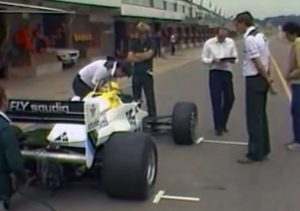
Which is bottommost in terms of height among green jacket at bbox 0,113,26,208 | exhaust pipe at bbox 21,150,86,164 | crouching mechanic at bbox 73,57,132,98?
exhaust pipe at bbox 21,150,86,164

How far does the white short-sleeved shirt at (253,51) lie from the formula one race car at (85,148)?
6.73ft

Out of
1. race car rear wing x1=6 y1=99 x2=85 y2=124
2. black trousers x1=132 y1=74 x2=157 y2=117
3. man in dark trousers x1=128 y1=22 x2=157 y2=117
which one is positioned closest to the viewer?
race car rear wing x1=6 y1=99 x2=85 y2=124

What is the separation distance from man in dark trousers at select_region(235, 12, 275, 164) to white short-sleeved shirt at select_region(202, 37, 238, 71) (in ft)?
5.73

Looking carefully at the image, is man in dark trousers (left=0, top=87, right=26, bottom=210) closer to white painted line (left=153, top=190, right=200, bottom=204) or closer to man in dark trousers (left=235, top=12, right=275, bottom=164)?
white painted line (left=153, top=190, right=200, bottom=204)

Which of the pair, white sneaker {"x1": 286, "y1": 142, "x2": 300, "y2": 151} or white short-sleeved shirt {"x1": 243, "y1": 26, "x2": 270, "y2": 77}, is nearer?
white short-sleeved shirt {"x1": 243, "y1": 26, "x2": 270, "y2": 77}

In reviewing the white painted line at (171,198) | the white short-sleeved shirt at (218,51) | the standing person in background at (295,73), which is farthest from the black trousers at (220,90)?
the white painted line at (171,198)

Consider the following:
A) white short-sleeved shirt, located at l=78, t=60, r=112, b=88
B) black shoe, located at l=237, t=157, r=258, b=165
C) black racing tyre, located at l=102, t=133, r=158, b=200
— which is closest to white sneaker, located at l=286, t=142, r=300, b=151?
black shoe, located at l=237, t=157, r=258, b=165

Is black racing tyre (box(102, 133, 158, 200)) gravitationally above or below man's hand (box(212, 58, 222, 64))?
below

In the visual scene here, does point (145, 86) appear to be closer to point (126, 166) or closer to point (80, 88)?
point (80, 88)

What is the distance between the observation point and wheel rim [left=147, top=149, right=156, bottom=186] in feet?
20.8

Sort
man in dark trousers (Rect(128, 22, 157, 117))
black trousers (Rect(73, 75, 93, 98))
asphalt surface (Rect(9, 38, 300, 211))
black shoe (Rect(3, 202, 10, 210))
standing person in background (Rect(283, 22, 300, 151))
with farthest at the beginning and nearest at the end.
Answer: man in dark trousers (Rect(128, 22, 157, 117)) < standing person in background (Rect(283, 22, 300, 151)) < black trousers (Rect(73, 75, 93, 98)) < asphalt surface (Rect(9, 38, 300, 211)) < black shoe (Rect(3, 202, 10, 210))

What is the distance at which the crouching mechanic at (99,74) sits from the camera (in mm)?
7559

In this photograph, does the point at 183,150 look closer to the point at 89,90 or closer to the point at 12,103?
the point at 89,90

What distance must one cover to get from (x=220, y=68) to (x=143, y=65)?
132 cm
